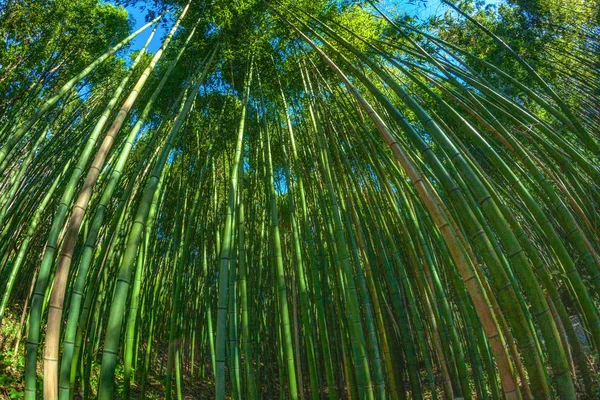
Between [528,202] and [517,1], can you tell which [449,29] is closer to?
[517,1]

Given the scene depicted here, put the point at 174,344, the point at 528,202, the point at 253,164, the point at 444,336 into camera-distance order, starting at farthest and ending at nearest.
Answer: the point at 253,164 → the point at 444,336 → the point at 174,344 → the point at 528,202

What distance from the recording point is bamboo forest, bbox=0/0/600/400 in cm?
117

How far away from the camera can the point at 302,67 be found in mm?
3248

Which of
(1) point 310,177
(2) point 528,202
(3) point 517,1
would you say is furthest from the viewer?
(3) point 517,1

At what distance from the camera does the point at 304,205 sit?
2.12m

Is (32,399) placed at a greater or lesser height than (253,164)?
lesser

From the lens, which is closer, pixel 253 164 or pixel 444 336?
pixel 444 336

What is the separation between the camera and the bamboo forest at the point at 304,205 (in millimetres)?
1167

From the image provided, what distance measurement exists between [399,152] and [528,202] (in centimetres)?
41

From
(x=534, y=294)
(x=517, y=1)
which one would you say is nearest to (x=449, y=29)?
(x=517, y=1)

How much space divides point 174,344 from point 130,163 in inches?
112

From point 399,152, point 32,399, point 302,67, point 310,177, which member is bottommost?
point 32,399

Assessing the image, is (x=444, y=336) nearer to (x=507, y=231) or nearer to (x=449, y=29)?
(x=507, y=231)

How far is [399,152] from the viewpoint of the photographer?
1.20 meters
